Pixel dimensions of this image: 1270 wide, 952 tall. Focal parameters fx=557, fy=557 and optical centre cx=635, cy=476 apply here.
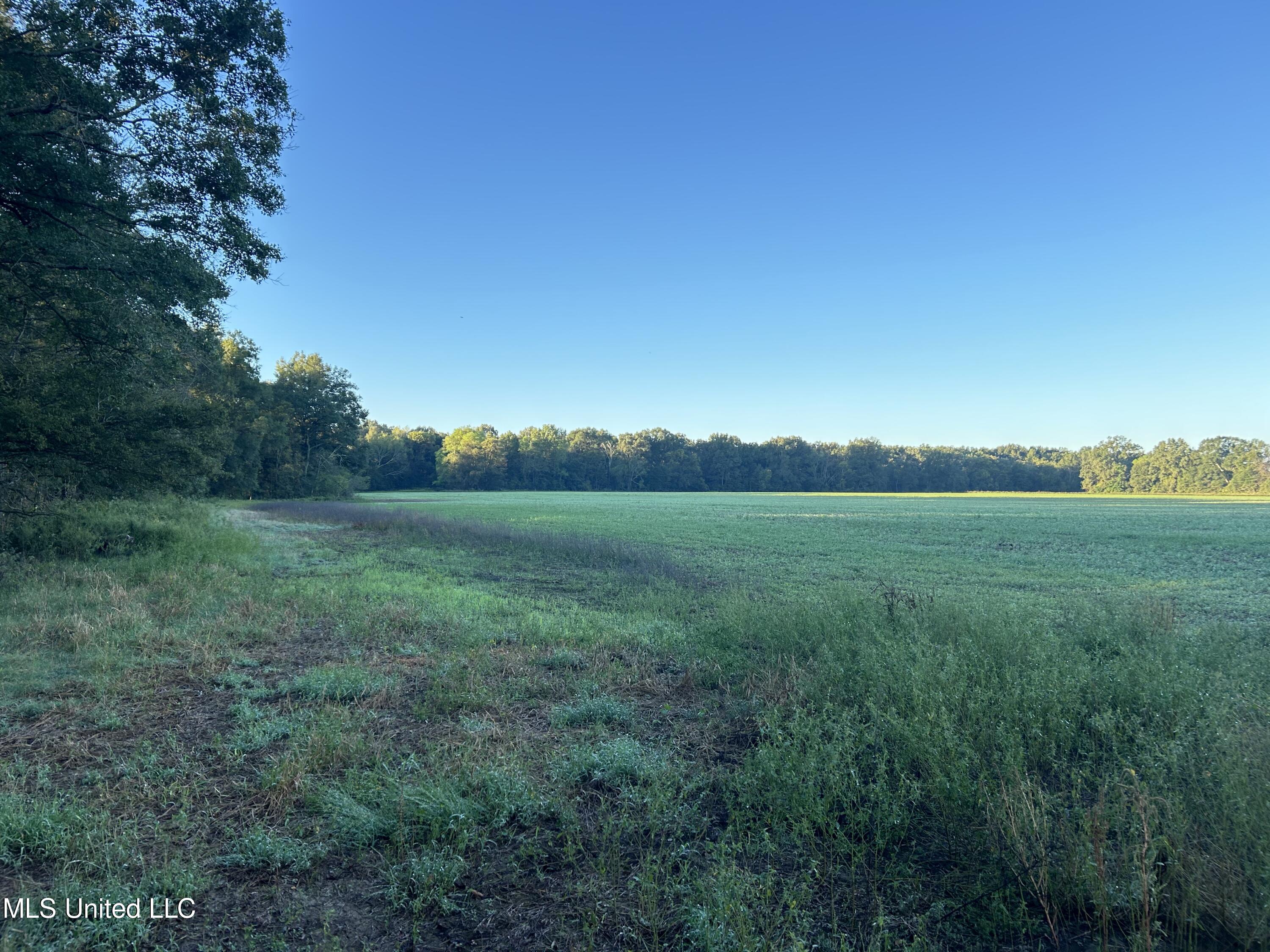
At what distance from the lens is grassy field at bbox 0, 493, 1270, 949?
3109 millimetres

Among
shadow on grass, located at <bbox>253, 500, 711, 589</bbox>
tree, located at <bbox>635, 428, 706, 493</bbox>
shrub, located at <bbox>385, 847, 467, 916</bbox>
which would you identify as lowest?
shadow on grass, located at <bbox>253, 500, 711, 589</bbox>

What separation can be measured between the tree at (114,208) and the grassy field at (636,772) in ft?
10.1

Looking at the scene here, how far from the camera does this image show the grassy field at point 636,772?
3.11 meters

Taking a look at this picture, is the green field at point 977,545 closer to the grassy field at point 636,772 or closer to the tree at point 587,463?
the grassy field at point 636,772

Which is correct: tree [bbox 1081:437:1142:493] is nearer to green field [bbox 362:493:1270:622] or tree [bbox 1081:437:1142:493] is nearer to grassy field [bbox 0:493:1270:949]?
green field [bbox 362:493:1270:622]

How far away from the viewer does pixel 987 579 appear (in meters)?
15.7

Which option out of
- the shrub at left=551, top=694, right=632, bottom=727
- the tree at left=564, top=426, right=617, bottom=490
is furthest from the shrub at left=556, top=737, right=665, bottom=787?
the tree at left=564, top=426, right=617, bottom=490

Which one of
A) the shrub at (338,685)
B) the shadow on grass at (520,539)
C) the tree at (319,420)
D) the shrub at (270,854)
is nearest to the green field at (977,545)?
the shadow on grass at (520,539)

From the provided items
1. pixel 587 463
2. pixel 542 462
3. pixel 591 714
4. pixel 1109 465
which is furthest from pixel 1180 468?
pixel 591 714

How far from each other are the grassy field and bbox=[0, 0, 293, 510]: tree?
10.1 ft

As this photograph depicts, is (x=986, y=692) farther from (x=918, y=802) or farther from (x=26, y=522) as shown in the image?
(x=26, y=522)

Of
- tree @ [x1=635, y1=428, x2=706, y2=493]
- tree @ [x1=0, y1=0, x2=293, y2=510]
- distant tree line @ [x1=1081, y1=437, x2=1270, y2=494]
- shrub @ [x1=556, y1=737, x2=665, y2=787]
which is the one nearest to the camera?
shrub @ [x1=556, y1=737, x2=665, y2=787]

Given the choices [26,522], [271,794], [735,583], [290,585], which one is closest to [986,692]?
[271,794]

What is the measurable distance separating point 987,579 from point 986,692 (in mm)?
12460
